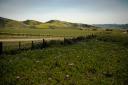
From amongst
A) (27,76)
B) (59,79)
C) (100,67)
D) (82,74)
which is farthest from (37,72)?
(100,67)

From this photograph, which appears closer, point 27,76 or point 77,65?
point 27,76

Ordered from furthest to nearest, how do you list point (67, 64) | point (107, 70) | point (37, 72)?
point (67, 64), point (107, 70), point (37, 72)

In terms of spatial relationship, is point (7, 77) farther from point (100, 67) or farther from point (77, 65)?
point (100, 67)

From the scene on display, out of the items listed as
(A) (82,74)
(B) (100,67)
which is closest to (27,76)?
(A) (82,74)

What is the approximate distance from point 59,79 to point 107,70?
405 cm

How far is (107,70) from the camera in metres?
→ 12.2

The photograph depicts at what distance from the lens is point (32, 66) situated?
12.3 metres

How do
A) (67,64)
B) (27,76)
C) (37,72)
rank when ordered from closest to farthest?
(27,76), (37,72), (67,64)

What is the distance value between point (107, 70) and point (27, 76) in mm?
5547

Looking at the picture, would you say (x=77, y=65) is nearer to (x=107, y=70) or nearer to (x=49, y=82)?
(x=107, y=70)

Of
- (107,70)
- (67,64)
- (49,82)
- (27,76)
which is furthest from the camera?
(67,64)

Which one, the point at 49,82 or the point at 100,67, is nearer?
the point at 49,82

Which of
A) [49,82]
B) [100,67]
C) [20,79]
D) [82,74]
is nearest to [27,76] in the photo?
[20,79]

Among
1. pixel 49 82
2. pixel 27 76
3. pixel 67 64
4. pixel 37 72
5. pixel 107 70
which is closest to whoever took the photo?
pixel 49 82
